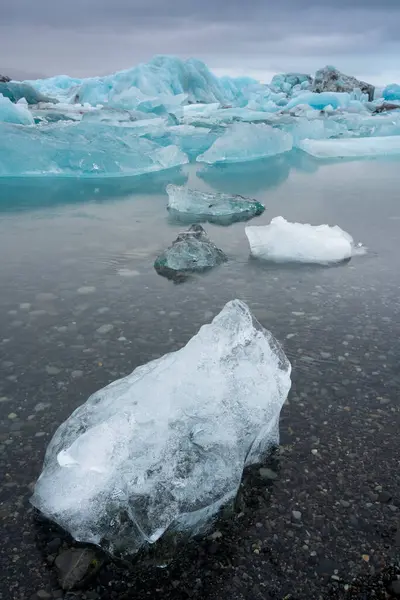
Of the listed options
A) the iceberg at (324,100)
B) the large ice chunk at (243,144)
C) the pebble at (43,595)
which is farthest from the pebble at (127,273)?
the iceberg at (324,100)

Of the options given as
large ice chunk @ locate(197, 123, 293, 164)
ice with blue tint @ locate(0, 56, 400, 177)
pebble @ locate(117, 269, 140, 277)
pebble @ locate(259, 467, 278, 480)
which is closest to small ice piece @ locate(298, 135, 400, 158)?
ice with blue tint @ locate(0, 56, 400, 177)

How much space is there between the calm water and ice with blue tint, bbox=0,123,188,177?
3156 millimetres

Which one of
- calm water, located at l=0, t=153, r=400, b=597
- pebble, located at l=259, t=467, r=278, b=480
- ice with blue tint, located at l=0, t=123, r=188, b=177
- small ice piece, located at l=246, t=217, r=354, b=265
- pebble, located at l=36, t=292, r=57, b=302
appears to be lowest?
pebble, located at l=259, t=467, r=278, b=480

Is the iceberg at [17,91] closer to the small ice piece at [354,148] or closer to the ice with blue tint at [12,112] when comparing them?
the ice with blue tint at [12,112]

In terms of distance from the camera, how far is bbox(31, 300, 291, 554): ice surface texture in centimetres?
170

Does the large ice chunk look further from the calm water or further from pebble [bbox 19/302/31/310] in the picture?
pebble [bbox 19/302/31/310]

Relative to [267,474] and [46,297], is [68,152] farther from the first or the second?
[267,474]

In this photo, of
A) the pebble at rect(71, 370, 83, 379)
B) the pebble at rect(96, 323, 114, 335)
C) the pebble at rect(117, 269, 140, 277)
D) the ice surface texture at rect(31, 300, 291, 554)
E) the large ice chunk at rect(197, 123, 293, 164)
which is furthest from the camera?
the large ice chunk at rect(197, 123, 293, 164)

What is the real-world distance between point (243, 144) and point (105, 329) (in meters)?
10.1

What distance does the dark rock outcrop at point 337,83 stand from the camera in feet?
107

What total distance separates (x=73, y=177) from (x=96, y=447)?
8.95 m

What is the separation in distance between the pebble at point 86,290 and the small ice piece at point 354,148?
1099cm

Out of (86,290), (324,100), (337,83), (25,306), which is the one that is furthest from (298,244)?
(337,83)

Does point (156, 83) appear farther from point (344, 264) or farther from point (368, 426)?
point (368, 426)
